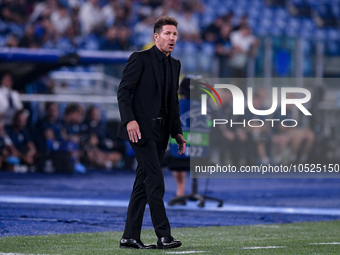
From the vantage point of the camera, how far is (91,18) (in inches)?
751

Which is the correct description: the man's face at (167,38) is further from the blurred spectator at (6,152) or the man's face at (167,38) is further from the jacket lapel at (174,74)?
the blurred spectator at (6,152)

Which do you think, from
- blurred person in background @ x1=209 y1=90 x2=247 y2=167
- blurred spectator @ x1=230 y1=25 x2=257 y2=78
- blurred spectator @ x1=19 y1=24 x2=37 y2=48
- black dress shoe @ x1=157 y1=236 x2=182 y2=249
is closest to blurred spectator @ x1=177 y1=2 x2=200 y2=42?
blurred spectator @ x1=230 y1=25 x2=257 y2=78

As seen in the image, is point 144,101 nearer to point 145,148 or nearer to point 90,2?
point 145,148

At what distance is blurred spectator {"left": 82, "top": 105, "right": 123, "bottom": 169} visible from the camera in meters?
17.0

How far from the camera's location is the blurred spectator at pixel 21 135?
16000 mm

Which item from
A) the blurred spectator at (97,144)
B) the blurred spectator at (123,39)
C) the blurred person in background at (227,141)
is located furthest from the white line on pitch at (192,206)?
the blurred spectator at (123,39)

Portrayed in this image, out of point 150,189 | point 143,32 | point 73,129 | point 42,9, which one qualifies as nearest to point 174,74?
point 150,189

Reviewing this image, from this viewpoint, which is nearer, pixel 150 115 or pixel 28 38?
pixel 150 115

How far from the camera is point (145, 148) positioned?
5727mm

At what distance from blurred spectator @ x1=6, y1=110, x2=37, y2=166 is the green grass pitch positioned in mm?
8951

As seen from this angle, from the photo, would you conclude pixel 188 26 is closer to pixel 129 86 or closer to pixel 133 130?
pixel 129 86

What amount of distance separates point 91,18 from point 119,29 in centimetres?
80

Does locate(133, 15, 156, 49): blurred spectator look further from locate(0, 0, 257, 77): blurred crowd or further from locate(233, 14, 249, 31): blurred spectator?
locate(233, 14, 249, 31): blurred spectator

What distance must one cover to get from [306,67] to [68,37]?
19.9ft
